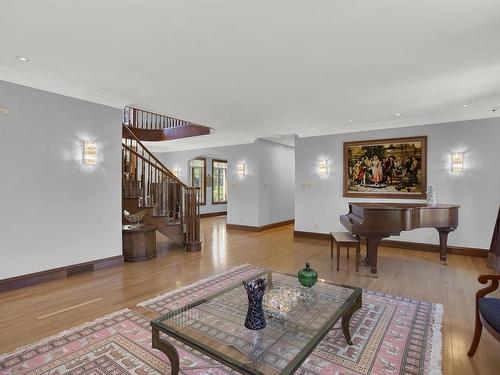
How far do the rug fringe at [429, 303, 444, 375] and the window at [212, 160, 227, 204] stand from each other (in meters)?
9.74

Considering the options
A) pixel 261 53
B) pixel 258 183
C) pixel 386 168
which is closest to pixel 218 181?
pixel 258 183

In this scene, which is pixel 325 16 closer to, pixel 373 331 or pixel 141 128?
pixel 373 331

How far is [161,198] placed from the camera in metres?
5.48

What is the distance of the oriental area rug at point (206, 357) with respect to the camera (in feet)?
6.53

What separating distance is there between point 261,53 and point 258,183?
518 cm

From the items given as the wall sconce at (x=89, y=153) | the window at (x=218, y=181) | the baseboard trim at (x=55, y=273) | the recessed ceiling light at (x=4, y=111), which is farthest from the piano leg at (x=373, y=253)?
the window at (x=218, y=181)

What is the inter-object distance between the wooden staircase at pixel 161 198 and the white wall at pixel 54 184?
2.01 ft

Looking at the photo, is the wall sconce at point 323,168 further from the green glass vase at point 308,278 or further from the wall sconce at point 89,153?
the wall sconce at point 89,153

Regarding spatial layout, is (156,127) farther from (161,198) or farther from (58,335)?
(58,335)

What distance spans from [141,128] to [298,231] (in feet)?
18.8

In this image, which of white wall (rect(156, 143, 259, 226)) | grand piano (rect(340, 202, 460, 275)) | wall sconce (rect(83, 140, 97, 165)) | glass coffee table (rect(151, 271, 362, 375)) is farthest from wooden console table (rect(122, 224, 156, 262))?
white wall (rect(156, 143, 259, 226))

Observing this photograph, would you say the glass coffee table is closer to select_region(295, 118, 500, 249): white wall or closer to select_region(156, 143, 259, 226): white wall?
→ select_region(295, 118, 500, 249): white wall

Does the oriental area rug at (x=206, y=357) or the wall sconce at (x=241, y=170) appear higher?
the wall sconce at (x=241, y=170)

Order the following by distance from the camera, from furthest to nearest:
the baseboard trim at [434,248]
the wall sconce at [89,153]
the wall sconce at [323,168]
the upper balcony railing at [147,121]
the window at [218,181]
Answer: the window at [218,181], the upper balcony railing at [147,121], the wall sconce at [323,168], the baseboard trim at [434,248], the wall sconce at [89,153]
